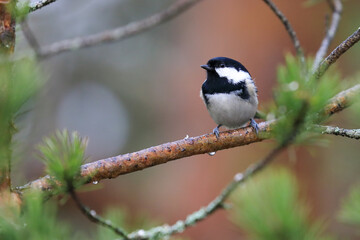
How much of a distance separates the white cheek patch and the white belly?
4.3 inches

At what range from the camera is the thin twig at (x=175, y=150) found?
2.96 ft

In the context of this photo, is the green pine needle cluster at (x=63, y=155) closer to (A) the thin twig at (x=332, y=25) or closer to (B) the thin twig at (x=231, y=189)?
(B) the thin twig at (x=231, y=189)

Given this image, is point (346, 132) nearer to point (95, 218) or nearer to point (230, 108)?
point (95, 218)

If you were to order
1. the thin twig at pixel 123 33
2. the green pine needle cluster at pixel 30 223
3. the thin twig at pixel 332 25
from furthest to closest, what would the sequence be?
1. the thin twig at pixel 123 33
2. the thin twig at pixel 332 25
3. the green pine needle cluster at pixel 30 223

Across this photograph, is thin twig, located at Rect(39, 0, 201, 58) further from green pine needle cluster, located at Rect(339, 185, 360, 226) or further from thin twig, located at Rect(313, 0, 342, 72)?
green pine needle cluster, located at Rect(339, 185, 360, 226)

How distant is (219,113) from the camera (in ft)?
5.36

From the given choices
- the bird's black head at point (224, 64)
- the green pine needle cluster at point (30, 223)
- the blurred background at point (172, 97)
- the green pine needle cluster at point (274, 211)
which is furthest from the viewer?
the blurred background at point (172, 97)

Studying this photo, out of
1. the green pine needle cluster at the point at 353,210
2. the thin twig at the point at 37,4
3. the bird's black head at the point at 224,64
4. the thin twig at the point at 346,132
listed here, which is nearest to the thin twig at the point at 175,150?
the thin twig at the point at 346,132

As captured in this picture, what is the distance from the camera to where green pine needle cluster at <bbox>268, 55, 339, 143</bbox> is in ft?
2.18

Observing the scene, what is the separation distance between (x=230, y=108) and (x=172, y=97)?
80.2 inches

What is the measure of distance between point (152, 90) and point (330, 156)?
1.77 metres

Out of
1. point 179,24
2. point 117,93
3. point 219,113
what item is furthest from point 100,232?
point 117,93

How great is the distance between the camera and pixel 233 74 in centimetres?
175

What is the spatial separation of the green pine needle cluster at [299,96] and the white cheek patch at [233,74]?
38.7 inches
